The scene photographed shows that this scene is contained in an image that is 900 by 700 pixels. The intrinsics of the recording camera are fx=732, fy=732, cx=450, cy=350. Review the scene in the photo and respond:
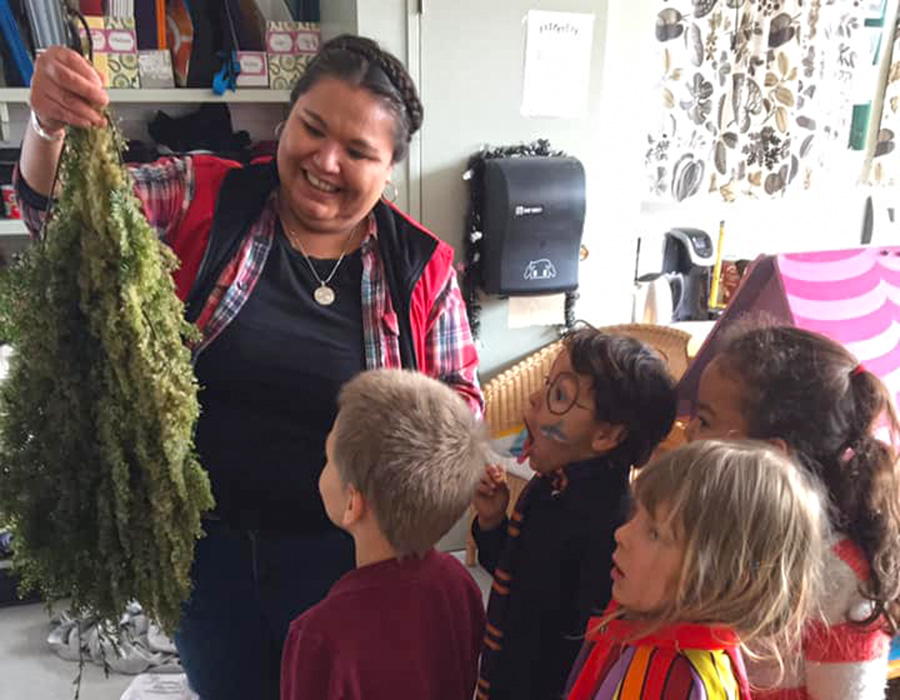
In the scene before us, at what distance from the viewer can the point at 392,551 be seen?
96 centimetres

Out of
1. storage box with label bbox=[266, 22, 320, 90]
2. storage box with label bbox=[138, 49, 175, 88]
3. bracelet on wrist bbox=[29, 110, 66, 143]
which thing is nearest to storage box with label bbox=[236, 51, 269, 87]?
storage box with label bbox=[266, 22, 320, 90]

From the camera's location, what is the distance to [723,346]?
45.0 inches

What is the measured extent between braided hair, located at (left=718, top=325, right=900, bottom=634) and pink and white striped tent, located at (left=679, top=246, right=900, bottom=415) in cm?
19

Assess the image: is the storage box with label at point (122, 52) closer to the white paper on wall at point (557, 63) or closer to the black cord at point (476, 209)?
the black cord at point (476, 209)

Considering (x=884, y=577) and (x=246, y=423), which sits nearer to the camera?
(x=884, y=577)

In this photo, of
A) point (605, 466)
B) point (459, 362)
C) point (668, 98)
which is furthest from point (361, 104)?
point (668, 98)

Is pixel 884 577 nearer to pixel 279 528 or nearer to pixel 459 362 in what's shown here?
pixel 459 362

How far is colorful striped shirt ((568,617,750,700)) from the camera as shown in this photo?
2.55ft

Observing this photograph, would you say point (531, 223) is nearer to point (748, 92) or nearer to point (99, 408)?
point (748, 92)

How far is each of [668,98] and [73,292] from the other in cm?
235

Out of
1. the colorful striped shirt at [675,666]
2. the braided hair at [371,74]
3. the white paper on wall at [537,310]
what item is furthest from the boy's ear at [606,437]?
the white paper on wall at [537,310]

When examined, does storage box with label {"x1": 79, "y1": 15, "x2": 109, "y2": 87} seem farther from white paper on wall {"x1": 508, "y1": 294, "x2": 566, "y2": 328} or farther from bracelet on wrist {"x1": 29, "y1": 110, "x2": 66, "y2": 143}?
white paper on wall {"x1": 508, "y1": 294, "x2": 566, "y2": 328}

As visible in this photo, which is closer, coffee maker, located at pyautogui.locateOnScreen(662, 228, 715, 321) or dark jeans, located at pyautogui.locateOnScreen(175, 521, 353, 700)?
dark jeans, located at pyautogui.locateOnScreen(175, 521, 353, 700)

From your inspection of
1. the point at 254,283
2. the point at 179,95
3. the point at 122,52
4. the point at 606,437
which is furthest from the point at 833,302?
the point at 122,52
